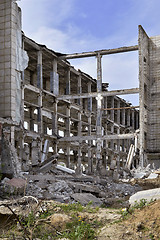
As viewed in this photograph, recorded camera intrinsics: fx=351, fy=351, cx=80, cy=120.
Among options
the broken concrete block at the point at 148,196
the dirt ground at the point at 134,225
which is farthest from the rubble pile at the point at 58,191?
the dirt ground at the point at 134,225

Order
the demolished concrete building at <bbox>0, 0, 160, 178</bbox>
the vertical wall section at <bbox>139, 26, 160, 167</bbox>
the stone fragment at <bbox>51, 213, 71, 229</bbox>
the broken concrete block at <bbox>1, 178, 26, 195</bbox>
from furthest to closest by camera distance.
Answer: the vertical wall section at <bbox>139, 26, 160, 167</bbox>
the demolished concrete building at <bbox>0, 0, 160, 178</bbox>
the broken concrete block at <bbox>1, 178, 26, 195</bbox>
the stone fragment at <bbox>51, 213, 71, 229</bbox>

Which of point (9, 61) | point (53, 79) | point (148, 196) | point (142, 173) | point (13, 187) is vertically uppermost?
point (53, 79)

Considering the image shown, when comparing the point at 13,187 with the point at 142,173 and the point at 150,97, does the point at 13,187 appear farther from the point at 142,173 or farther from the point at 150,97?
the point at 150,97

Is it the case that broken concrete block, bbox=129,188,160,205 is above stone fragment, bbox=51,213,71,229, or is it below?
above

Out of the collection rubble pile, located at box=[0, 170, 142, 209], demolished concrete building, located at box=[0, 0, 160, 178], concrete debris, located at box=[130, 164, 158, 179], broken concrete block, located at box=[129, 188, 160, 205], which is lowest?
concrete debris, located at box=[130, 164, 158, 179]

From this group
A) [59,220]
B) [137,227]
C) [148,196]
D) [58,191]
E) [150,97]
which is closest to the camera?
[137,227]

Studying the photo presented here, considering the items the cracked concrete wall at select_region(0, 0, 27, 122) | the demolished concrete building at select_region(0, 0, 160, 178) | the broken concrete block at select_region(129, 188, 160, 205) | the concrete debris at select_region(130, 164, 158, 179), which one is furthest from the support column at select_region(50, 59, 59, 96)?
the broken concrete block at select_region(129, 188, 160, 205)

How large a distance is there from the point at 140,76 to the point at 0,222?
2138 centimetres

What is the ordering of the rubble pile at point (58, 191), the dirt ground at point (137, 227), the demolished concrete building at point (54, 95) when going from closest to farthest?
1. the dirt ground at point (137, 227)
2. the rubble pile at point (58, 191)
3. the demolished concrete building at point (54, 95)

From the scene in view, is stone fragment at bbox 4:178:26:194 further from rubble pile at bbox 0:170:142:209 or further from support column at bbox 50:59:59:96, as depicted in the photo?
support column at bbox 50:59:59:96

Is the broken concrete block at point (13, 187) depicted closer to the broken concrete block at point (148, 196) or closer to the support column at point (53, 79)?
the broken concrete block at point (148, 196)

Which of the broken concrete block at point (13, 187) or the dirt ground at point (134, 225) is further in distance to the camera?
the broken concrete block at point (13, 187)

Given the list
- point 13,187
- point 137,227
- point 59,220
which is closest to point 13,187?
point 13,187

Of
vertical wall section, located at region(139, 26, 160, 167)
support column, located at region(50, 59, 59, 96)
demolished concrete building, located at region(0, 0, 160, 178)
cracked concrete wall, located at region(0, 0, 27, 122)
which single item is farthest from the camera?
vertical wall section, located at region(139, 26, 160, 167)
